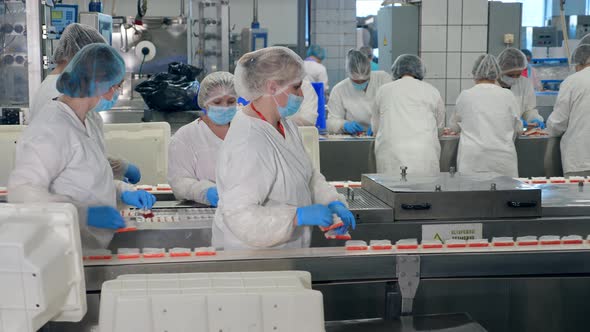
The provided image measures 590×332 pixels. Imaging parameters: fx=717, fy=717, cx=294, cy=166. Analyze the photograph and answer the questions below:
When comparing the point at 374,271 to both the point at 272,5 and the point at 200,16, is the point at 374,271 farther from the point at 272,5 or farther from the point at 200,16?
the point at 272,5

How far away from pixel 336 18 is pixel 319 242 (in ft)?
26.2

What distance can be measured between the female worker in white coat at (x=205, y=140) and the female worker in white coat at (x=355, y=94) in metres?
2.34

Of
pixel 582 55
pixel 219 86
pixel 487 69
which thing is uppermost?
Answer: pixel 582 55

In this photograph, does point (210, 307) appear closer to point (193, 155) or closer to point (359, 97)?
point (193, 155)

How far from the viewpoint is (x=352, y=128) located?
5.31 m

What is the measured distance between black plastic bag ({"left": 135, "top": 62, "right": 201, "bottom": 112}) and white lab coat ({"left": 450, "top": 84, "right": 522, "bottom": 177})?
1805 millimetres

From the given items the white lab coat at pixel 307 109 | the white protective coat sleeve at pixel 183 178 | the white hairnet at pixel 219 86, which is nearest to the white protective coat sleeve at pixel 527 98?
the white lab coat at pixel 307 109

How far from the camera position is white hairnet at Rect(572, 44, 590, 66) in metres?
4.92

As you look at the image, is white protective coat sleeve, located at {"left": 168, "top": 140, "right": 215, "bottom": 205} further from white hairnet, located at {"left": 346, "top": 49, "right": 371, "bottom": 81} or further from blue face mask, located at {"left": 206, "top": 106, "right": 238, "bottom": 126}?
white hairnet, located at {"left": 346, "top": 49, "right": 371, "bottom": 81}

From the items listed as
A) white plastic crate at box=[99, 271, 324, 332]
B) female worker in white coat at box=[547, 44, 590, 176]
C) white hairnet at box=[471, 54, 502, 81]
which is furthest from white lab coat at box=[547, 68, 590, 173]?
white plastic crate at box=[99, 271, 324, 332]

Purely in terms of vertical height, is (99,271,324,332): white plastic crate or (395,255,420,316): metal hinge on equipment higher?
(99,271,324,332): white plastic crate

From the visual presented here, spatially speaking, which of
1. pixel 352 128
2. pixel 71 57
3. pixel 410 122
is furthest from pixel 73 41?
pixel 352 128

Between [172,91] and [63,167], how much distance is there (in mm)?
2499

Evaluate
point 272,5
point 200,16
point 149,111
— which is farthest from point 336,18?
point 149,111
